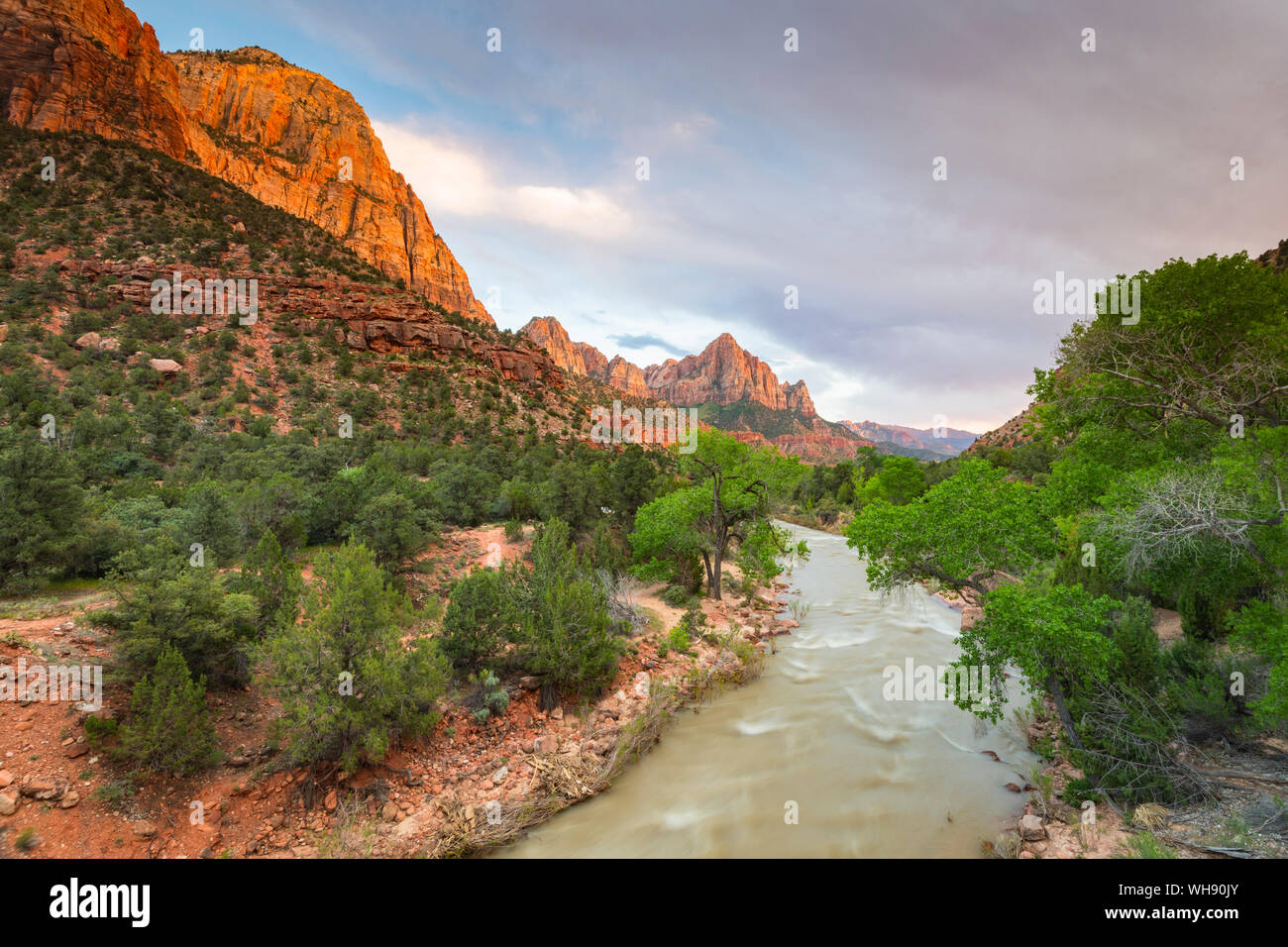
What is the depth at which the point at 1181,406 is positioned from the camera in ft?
29.0

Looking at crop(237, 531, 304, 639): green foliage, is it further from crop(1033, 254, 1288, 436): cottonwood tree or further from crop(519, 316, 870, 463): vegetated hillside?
crop(519, 316, 870, 463): vegetated hillside

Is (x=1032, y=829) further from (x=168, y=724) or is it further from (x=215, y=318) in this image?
(x=215, y=318)

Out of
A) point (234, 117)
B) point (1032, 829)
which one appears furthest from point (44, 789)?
point (234, 117)

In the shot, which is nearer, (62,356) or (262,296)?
(62,356)

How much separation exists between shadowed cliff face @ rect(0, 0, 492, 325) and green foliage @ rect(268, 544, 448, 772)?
216ft

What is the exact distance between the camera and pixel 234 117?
233 feet

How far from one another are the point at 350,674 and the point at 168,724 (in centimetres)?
182

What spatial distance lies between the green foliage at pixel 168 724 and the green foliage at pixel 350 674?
0.80 meters

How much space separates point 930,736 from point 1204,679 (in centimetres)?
434

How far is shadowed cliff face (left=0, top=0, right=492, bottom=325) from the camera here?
42.9 metres

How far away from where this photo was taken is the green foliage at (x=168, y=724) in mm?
5352
